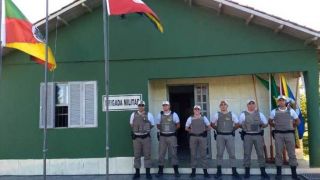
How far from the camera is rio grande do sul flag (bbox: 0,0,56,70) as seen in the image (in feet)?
27.1

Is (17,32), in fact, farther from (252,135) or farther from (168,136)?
(252,135)

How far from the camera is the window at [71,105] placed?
426 inches

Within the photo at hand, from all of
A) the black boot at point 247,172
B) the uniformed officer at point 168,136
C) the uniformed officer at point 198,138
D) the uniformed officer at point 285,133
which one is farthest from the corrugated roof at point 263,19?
the black boot at point 247,172

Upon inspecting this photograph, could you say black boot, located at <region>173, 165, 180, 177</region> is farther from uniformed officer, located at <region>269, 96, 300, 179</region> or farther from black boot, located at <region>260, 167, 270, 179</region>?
uniformed officer, located at <region>269, 96, 300, 179</region>

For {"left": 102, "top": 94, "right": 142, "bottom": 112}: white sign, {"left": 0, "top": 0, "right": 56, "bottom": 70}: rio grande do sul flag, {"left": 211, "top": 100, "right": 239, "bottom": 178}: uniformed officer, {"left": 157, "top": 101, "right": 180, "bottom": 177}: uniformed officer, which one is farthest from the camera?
{"left": 102, "top": 94, "right": 142, "bottom": 112}: white sign

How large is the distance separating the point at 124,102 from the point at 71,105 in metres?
1.64

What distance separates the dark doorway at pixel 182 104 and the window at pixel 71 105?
266 centimetres

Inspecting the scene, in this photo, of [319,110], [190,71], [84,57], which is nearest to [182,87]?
[190,71]

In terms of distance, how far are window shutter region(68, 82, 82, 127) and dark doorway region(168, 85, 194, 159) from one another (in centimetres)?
294

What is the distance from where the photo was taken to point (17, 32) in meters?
8.51

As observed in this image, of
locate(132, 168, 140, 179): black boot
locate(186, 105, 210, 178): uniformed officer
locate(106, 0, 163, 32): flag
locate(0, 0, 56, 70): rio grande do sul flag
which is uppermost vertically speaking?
locate(106, 0, 163, 32): flag

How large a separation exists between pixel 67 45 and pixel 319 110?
24.4 feet

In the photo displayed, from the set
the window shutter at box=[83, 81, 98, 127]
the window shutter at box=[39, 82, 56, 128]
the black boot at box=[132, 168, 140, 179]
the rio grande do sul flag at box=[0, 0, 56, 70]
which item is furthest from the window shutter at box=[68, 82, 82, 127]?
the black boot at box=[132, 168, 140, 179]

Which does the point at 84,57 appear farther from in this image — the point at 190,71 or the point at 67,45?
the point at 190,71
